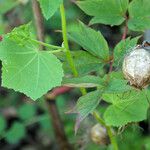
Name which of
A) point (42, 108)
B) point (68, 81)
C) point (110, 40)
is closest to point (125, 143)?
point (110, 40)

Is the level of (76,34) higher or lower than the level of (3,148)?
higher

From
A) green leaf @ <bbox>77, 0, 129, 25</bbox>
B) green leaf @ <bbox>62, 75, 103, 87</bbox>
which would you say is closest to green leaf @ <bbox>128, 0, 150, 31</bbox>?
green leaf @ <bbox>77, 0, 129, 25</bbox>

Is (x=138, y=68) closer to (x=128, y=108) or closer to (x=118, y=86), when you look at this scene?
(x=118, y=86)

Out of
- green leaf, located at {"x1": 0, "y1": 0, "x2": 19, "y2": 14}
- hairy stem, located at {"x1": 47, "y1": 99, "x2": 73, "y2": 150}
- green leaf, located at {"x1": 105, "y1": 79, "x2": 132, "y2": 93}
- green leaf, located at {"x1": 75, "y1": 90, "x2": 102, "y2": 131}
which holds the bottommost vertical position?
hairy stem, located at {"x1": 47, "y1": 99, "x2": 73, "y2": 150}

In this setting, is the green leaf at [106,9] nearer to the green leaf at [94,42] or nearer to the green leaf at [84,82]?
the green leaf at [94,42]

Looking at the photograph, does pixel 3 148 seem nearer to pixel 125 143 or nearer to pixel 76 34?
pixel 125 143

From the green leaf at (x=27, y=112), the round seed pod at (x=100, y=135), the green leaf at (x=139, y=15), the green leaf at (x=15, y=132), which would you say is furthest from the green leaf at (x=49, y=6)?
the green leaf at (x=27, y=112)

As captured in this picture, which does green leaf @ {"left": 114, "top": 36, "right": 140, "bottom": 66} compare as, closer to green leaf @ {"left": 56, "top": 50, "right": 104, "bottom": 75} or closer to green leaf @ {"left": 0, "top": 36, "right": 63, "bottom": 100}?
green leaf @ {"left": 56, "top": 50, "right": 104, "bottom": 75}
